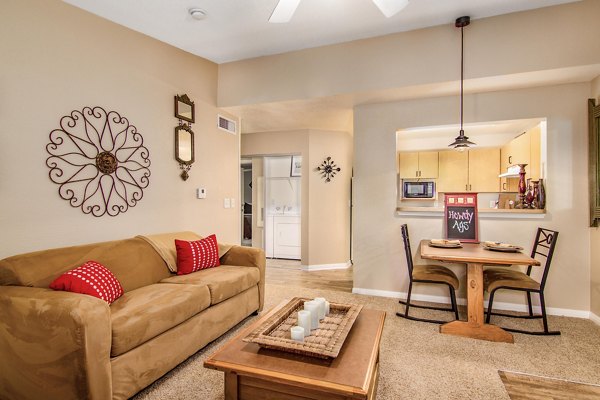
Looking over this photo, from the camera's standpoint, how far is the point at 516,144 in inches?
182

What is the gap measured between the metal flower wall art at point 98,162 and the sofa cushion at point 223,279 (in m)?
0.89

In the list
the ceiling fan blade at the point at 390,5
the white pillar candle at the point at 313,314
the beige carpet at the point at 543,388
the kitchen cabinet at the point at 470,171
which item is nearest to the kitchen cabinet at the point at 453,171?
the kitchen cabinet at the point at 470,171

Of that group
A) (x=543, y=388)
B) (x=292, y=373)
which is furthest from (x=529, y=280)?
(x=292, y=373)

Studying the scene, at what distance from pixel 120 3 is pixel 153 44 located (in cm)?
51

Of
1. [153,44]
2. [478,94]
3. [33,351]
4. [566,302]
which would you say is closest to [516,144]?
[478,94]

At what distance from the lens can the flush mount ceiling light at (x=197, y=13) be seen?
9.47 feet

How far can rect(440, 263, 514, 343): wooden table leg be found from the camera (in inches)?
106

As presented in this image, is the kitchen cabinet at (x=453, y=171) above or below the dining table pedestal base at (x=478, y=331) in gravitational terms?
above

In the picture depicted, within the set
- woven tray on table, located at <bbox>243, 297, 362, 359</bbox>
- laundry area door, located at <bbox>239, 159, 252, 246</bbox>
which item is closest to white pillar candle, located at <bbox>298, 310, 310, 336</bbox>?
woven tray on table, located at <bbox>243, 297, 362, 359</bbox>

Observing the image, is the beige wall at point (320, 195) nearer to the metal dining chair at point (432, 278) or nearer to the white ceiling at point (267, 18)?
the white ceiling at point (267, 18)

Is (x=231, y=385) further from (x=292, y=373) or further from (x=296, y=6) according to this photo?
(x=296, y=6)

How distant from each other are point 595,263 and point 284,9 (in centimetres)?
366

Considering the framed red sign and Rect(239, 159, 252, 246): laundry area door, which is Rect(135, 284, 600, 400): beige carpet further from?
Rect(239, 159, 252, 246): laundry area door

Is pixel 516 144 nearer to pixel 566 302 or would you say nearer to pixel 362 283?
pixel 566 302
